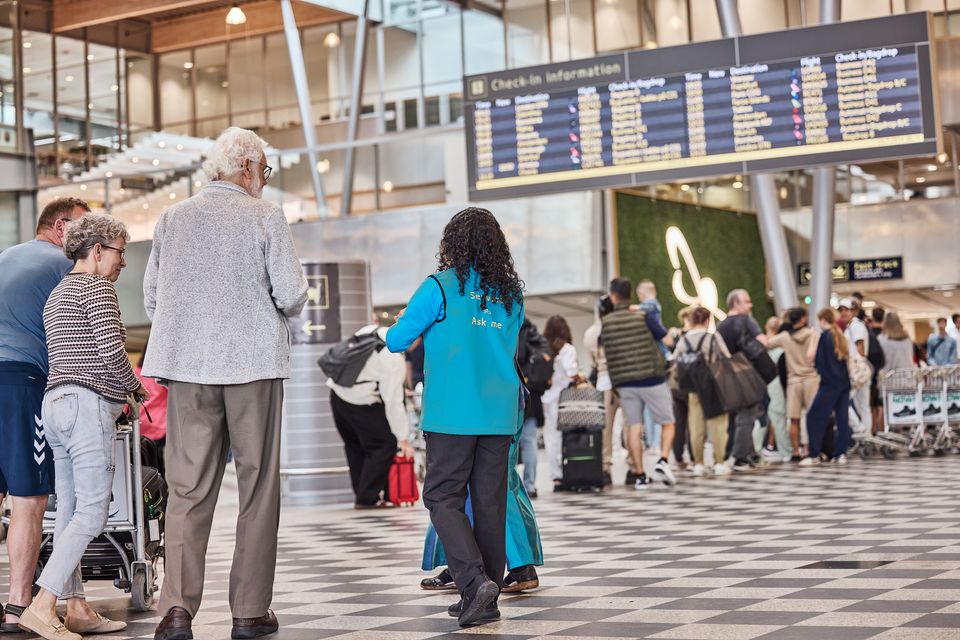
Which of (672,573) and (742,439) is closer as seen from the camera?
(672,573)

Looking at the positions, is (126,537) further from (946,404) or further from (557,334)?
(946,404)

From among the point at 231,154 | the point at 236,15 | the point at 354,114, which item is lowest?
the point at 231,154

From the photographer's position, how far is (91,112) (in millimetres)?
28906

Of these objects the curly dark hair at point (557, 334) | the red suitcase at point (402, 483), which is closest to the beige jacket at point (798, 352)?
the curly dark hair at point (557, 334)

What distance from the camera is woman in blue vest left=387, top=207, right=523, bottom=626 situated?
5.08 metres

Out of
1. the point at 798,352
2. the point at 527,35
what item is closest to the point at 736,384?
the point at 798,352

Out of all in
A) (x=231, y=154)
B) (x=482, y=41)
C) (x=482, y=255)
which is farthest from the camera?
(x=482, y=41)

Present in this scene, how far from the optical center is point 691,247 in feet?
80.0

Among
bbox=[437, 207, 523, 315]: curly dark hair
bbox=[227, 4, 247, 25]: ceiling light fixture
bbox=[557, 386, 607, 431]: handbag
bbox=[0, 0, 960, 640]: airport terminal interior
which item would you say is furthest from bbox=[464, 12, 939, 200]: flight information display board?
bbox=[227, 4, 247, 25]: ceiling light fixture

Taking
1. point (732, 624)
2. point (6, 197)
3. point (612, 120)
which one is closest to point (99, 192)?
point (6, 197)

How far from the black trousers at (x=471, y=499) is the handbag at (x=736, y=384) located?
310 inches

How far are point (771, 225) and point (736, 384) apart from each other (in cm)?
598

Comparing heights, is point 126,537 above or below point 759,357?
below

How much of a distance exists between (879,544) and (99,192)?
21992mm
